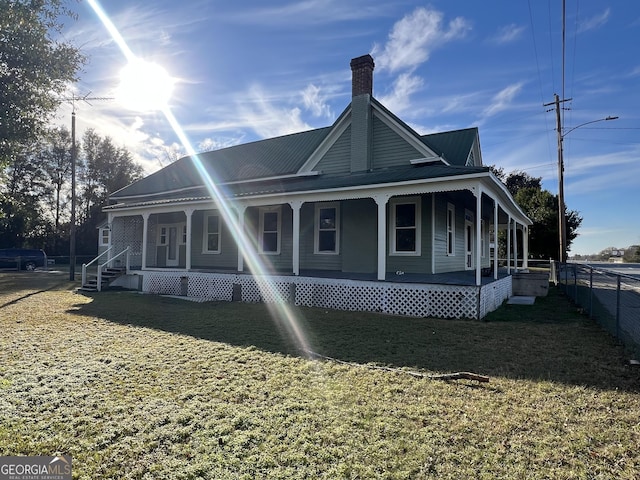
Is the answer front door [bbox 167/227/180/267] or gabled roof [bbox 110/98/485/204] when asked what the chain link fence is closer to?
gabled roof [bbox 110/98/485/204]

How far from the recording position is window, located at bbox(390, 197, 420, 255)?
1211 cm

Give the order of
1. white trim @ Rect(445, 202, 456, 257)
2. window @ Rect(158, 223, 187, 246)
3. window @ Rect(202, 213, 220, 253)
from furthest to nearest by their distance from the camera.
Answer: window @ Rect(158, 223, 187, 246), window @ Rect(202, 213, 220, 253), white trim @ Rect(445, 202, 456, 257)

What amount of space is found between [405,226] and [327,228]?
283 cm

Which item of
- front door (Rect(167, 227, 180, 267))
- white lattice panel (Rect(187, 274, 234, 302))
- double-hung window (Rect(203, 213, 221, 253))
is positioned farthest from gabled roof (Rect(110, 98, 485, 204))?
white lattice panel (Rect(187, 274, 234, 302))

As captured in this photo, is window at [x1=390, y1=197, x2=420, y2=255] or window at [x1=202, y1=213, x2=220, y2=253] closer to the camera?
window at [x1=390, y1=197, x2=420, y2=255]

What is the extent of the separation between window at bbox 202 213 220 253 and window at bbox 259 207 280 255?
2471mm

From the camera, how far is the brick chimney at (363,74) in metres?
13.7

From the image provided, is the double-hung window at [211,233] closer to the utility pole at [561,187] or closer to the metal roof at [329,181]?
the metal roof at [329,181]

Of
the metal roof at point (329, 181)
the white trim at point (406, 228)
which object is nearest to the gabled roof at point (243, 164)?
the metal roof at point (329, 181)

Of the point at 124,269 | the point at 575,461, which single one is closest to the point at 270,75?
the point at 124,269

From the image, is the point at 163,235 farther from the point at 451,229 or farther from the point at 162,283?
the point at 451,229

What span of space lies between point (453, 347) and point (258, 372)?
346 cm

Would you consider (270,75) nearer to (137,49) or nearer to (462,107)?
(137,49)

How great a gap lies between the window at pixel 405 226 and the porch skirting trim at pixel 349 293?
7.98 feet
